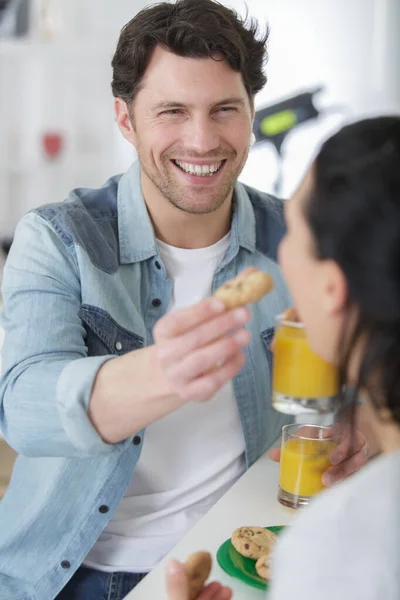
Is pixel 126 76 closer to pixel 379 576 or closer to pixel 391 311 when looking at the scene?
pixel 391 311

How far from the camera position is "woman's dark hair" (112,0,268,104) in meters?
1.45

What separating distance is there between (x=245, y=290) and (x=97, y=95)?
8.60 feet

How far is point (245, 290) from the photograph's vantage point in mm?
943

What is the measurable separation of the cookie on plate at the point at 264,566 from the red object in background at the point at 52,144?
2648 mm

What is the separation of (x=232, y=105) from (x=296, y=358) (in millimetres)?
689

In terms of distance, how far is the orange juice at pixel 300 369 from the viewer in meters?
0.99

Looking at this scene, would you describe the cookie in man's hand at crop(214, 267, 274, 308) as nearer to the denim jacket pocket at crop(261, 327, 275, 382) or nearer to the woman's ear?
the woman's ear

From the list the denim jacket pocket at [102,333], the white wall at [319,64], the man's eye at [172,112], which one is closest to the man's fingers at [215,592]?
the denim jacket pocket at [102,333]

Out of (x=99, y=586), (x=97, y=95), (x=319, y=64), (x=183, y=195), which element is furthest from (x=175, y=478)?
(x=97, y=95)

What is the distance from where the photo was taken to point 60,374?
1.11 meters

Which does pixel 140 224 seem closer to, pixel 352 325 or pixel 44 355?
pixel 44 355

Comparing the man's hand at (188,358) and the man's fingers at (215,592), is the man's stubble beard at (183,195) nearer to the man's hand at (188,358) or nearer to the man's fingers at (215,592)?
the man's hand at (188,358)

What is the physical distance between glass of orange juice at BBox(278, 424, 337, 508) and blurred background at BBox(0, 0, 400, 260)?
6.53 feet

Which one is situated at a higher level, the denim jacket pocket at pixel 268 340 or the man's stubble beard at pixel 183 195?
the man's stubble beard at pixel 183 195
